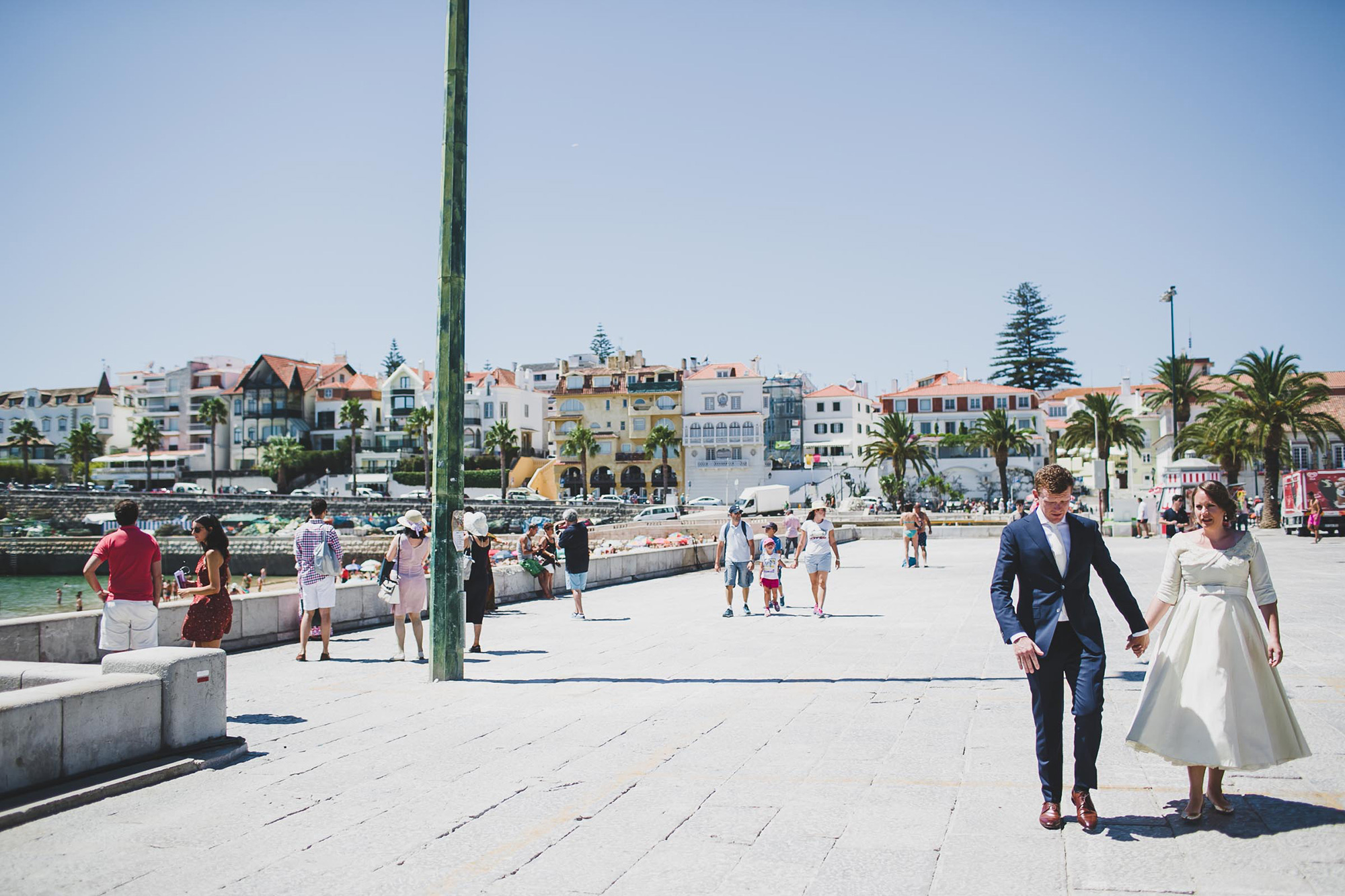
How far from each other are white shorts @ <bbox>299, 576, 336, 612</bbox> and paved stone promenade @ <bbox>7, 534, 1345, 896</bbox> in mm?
713

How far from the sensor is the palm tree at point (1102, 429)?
61.2 m

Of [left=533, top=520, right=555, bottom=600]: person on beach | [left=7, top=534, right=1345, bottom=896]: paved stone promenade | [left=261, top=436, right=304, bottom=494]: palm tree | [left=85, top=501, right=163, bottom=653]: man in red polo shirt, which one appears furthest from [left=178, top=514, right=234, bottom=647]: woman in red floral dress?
[left=261, top=436, right=304, bottom=494]: palm tree

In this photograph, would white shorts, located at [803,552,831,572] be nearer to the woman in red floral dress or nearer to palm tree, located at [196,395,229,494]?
the woman in red floral dress

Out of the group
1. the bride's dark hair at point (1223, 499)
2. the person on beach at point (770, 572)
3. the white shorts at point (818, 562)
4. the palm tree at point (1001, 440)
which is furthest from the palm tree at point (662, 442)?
the bride's dark hair at point (1223, 499)

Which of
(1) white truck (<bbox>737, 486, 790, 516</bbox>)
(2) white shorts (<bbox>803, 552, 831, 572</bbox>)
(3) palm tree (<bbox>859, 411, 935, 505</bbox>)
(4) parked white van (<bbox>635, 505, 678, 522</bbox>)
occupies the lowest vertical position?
(4) parked white van (<bbox>635, 505, 678, 522</bbox>)

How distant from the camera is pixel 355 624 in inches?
536

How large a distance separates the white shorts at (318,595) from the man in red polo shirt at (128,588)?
9.75ft

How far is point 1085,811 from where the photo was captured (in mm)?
4691

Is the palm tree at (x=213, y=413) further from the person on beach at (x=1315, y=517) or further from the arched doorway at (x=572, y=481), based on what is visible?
the person on beach at (x=1315, y=517)

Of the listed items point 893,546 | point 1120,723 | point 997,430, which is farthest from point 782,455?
point 1120,723

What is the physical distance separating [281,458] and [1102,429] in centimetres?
6886

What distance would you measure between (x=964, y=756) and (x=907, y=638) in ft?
19.3

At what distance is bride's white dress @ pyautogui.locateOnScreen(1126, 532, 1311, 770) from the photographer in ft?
15.1

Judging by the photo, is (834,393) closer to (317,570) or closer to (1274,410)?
(1274,410)
